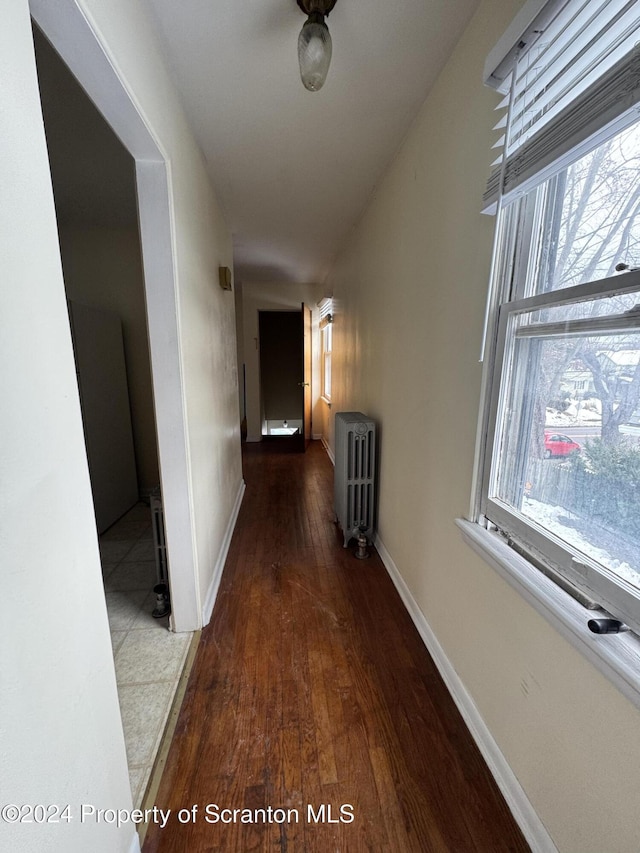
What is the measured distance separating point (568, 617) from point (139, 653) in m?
1.71

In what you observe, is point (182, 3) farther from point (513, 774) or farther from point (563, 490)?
point (513, 774)

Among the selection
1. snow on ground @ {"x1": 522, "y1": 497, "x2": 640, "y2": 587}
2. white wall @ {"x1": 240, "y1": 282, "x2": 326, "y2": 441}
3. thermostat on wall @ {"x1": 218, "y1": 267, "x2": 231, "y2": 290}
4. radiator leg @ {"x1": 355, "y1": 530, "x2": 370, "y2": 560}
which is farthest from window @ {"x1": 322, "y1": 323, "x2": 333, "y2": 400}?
snow on ground @ {"x1": 522, "y1": 497, "x2": 640, "y2": 587}

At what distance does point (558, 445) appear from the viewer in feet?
2.96

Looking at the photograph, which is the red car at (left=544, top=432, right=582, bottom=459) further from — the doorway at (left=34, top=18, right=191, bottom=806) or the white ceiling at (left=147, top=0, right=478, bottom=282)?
the doorway at (left=34, top=18, right=191, bottom=806)

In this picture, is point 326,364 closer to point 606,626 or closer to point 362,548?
point 362,548

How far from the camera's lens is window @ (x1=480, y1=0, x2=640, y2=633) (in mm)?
709

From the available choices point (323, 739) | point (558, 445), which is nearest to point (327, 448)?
point (323, 739)

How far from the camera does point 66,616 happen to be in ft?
2.05

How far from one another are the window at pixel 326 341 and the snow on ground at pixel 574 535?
11.7 ft

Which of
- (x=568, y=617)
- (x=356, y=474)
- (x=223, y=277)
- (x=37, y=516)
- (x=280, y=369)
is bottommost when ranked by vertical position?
(x=356, y=474)

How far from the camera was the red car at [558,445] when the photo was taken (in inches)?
33.7

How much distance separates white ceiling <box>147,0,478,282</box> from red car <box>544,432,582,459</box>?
1404 mm

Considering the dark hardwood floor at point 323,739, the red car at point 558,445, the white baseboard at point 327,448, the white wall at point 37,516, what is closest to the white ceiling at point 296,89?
the white wall at point 37,516

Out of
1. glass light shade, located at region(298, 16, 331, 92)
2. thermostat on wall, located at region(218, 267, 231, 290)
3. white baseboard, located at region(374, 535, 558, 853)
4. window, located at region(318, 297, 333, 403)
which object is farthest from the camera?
window, located at region(318, 297, 333, 403)
